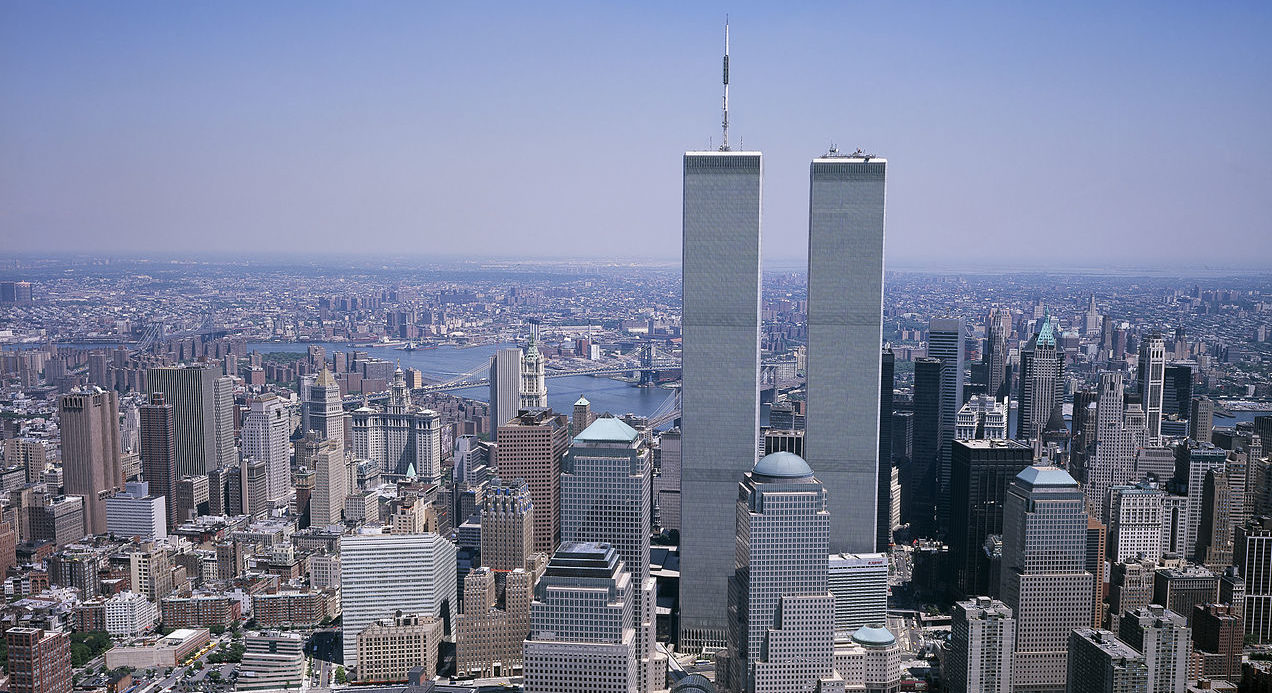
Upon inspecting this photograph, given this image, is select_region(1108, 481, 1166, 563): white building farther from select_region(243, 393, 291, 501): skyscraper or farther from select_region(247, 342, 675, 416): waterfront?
select_region(243, 393, 291, 501): skyscraper

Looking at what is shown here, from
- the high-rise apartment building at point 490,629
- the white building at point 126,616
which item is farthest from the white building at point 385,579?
the white building at point 126,616

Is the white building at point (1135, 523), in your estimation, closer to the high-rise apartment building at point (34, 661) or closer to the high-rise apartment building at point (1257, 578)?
the high-rise apartment building at point (1257, 578)

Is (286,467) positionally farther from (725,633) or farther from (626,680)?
(626,680)

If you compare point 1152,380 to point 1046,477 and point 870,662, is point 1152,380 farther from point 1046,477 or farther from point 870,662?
point 870,662

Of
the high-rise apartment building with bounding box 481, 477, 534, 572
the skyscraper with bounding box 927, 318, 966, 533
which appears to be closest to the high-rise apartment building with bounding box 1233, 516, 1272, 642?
the skyscraper with bounding box 927, 318, 966, 533

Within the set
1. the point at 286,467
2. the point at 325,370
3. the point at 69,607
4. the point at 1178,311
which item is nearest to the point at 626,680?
the point at 69,607

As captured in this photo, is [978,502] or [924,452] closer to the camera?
[978,502]

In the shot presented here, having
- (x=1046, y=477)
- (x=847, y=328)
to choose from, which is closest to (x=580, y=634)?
(x=1046, y=477)
